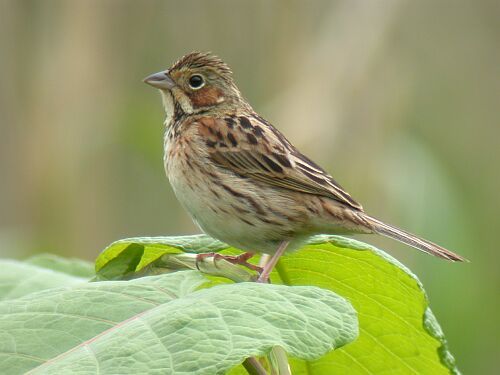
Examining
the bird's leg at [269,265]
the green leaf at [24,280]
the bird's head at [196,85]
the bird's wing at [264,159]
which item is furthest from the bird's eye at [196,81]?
the green leaf at [24,280]

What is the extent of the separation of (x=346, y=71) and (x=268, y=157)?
3887 mm

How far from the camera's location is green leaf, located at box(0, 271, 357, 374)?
1.78m

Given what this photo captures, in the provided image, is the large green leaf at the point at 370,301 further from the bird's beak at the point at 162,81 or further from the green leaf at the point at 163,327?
the bird's beak at the point at 162,81

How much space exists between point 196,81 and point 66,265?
3.93 ft

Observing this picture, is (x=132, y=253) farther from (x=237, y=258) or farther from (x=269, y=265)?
(x=237, y=258)

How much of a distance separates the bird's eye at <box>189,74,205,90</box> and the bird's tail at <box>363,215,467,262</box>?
97cm

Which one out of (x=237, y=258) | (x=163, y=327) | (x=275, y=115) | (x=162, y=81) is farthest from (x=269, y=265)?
(x=275, y=115)

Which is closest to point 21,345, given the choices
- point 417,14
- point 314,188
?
point 314,188

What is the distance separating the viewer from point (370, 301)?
2.47 metres

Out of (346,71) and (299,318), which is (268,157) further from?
(346,71)

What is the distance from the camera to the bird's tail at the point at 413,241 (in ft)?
11.2

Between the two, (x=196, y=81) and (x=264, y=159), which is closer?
(x=264, y=159)

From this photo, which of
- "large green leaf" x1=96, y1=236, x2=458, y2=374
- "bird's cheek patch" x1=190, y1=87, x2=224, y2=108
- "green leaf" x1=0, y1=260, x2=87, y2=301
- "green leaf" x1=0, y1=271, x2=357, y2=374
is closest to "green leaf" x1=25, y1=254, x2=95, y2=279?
"green leaf" x1=0, y1=260, x2=87, y2=301

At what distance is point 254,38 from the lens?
9000 millimetres
